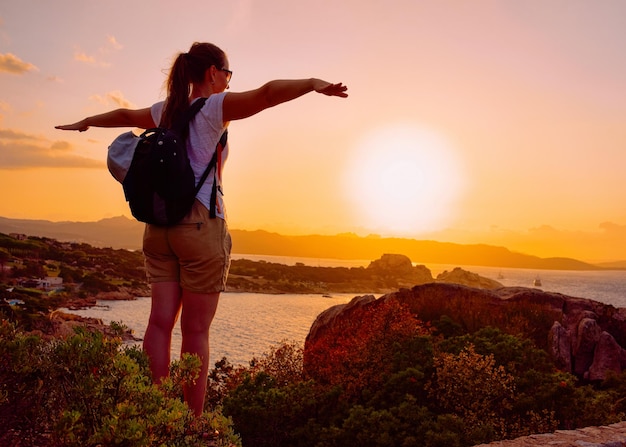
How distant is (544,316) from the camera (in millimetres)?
10836

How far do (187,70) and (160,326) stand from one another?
60.8 inches

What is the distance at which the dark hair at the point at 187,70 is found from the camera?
3141 millimetres

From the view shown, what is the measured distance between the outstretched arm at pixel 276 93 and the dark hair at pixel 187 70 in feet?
1.34

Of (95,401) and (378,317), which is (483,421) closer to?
(378,317)

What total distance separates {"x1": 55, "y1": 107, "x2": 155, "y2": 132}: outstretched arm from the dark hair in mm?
353

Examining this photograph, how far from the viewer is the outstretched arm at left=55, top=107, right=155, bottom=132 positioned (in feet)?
11.4

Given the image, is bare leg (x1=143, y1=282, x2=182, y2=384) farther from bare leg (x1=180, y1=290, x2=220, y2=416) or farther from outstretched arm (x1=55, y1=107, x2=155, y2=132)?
outstretched arm (x1=55, y1=107, x2=155, y2=132)

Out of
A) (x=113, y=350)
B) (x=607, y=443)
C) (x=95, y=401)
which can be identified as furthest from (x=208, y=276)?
(x=607, y=443)

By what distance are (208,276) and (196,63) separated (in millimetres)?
1321

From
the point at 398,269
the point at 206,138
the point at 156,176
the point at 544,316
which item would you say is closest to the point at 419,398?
the point at 544,316

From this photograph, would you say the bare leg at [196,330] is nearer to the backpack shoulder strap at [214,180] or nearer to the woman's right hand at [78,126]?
the backpack shoulder strap at [214,180]

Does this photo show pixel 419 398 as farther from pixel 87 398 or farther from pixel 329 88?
pixel 87 398

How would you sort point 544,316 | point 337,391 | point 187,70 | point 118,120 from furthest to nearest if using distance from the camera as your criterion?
point 544,316, point 337,391, point 118,120, point 187,70

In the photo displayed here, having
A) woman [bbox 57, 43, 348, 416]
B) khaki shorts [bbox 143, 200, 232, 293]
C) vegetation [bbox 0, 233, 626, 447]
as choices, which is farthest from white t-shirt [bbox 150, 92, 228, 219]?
vegetation [bbox 0, 233, 626, 447]
